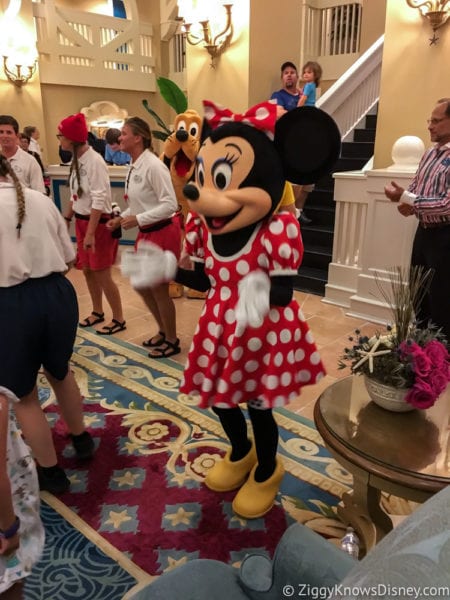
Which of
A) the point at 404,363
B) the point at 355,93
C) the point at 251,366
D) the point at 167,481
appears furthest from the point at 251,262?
the point at 355,93

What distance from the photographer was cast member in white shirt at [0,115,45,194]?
357 centimetres

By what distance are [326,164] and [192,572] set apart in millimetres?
1233

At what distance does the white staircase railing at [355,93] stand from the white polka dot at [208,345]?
5.25m

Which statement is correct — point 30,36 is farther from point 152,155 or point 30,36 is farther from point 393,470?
point 393,470

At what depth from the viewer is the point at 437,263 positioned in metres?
2.84

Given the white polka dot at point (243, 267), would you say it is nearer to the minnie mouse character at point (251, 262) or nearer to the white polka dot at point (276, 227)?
the minnie mouse character at point (251, 262)

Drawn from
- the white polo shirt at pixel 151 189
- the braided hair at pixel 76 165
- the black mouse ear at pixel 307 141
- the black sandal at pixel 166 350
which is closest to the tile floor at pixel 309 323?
the black sandal at pixel 166 350

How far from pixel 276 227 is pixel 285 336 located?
0.37m

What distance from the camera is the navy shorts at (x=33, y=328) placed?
180 centimetres

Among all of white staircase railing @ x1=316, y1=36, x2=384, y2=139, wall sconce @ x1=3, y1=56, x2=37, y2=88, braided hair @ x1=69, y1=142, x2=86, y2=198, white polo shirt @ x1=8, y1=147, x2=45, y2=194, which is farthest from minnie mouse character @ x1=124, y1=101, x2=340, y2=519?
wall sconce @ x1=3, y1=56, x2=37, y2=88

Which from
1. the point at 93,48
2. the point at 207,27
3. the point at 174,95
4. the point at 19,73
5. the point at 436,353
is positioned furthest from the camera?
the point at 93,48

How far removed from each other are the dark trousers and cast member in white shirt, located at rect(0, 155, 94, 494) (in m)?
1.94

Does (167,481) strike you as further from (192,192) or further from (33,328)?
(192,192)

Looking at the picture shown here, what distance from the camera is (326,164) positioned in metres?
1.63
